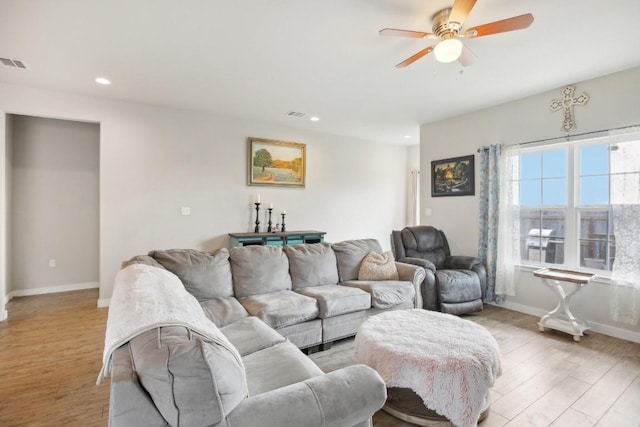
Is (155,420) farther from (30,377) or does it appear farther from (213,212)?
(213,212)

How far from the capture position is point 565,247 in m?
3.62

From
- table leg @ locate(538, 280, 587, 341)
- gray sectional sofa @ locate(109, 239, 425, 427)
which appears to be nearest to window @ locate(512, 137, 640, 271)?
table leg @ locate(538, 280, 587, 341)

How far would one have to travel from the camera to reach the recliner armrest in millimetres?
3936

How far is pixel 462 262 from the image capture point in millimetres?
4016

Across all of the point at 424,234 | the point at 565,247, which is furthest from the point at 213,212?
the point at 565,247

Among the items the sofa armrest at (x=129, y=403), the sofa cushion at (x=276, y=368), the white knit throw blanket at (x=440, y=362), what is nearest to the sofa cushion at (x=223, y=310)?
the sofa cushion at (x=276, y=368)

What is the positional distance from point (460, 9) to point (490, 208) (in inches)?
113

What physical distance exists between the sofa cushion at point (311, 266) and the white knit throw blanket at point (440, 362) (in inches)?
42.0

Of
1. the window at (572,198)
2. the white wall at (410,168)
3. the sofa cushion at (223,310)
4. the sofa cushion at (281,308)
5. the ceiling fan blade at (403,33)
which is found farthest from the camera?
the white wall at (410,168)

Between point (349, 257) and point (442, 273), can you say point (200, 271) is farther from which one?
point (442, 273)

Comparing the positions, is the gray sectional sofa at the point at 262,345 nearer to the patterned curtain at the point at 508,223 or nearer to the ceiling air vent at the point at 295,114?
the patterned curtain at the point at 508,223

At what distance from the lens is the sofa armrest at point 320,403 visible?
42.4 inches

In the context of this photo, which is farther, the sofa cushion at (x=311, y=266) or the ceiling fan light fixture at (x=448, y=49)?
the sofa cushion at (x=311, y=266)

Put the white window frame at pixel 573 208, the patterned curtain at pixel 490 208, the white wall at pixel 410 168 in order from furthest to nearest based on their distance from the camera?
the white wall at pixel 410 168
the patterned curtain at pixel 490 208
the white window frame at pixel 573 208
